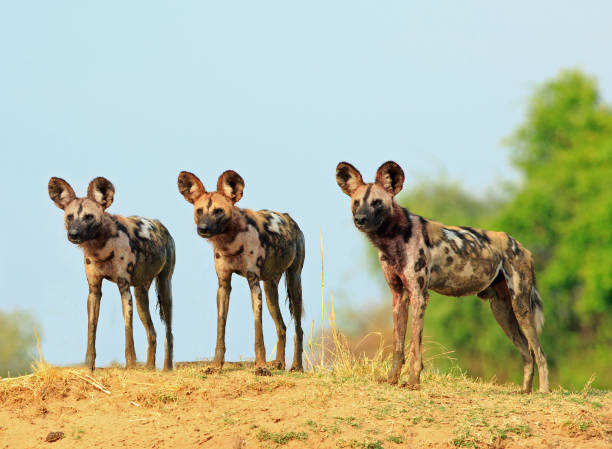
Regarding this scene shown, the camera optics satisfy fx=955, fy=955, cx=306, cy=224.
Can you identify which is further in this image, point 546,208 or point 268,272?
point 546,208

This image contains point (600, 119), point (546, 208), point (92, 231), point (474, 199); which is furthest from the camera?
point (474, 199)

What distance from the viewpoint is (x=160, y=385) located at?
35.8 feet

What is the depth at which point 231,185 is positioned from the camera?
11.7m

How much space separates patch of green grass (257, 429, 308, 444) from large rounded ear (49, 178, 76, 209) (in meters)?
4.16

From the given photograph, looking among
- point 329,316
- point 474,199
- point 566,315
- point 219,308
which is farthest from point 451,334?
point 219,308

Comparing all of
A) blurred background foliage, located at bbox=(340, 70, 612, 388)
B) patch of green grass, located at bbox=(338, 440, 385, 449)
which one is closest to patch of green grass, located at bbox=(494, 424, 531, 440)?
patch of green grass, located at bbox=(338, 440, 385, 449)

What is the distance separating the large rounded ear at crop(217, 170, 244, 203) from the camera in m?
11.6

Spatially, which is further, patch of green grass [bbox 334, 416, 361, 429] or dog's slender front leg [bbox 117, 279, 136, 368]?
dog's slender front leg [bbox 117, 279, 136, 368]

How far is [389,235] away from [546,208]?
74.3 feet

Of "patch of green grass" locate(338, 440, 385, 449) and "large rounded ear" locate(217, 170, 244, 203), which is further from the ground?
"large rounded ear" locate(217, 170, 244, 203)

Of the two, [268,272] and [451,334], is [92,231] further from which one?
[451,334]

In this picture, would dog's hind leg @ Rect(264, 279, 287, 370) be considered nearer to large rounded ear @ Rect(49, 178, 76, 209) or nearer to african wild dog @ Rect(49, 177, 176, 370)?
african wild dog @ Rect(49, 177, 176, 370)

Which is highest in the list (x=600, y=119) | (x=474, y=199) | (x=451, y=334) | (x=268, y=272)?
(x=600, y=119)

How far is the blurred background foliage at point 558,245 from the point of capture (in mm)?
30453
